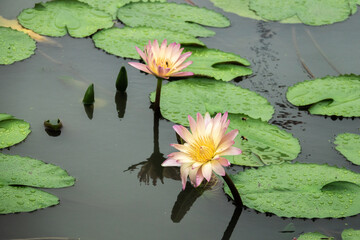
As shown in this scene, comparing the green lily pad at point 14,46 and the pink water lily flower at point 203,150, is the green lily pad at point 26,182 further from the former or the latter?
the green lily pad at point 14,46

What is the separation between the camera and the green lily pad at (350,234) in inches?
91.5

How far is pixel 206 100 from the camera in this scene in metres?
3.20

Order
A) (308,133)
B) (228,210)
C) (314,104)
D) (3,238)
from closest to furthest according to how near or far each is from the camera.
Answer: (3,238)
(228,210)
(308,133)
(314,104)

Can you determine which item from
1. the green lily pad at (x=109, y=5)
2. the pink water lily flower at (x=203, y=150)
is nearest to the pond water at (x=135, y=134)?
the pink water lily flower at (x=203, y=150)

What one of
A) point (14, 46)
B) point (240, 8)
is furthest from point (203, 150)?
point (240, 8)

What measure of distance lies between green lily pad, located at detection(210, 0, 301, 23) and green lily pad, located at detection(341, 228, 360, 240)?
2299 mm

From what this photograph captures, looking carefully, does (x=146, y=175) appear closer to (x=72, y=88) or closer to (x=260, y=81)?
(x=72, y=88)

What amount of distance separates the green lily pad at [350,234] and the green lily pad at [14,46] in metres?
2.26

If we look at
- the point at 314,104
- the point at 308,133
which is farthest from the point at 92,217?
the point at 314,104

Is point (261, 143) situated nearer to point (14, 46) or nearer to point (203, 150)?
point (203, 150)

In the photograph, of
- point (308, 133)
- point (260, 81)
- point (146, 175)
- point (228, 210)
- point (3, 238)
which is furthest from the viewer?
point (260, 81)

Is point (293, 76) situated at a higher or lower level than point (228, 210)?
higher

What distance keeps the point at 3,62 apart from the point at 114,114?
877 millimetres

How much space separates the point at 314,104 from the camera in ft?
10.8
